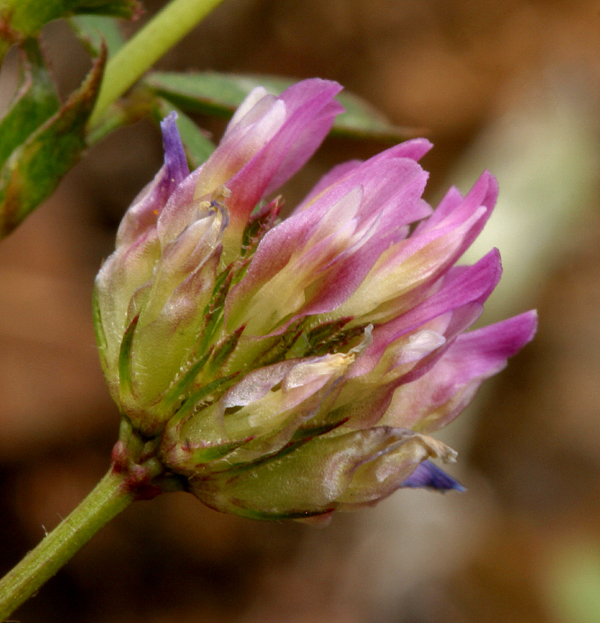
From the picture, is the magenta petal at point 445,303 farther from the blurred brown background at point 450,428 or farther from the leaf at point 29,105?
the blurred brown background at point 450,428

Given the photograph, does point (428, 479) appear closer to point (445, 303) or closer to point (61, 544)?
point (445, 303)

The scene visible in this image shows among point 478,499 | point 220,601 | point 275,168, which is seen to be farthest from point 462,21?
point 275,168

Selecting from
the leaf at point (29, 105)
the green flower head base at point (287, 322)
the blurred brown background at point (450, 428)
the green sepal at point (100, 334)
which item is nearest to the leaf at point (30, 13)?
the leaf at point (29, 105)

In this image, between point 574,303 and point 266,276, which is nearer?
point 266,276

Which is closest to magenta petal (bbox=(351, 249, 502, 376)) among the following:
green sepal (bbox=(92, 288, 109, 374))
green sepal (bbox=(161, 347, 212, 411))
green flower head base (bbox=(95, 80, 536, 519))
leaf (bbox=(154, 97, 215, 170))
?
green flower head base (bbox=(95, 80, 536, 519))

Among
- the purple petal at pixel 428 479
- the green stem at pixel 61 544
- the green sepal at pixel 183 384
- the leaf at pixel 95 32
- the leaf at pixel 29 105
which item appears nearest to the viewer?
the green stem at pixel 61 544

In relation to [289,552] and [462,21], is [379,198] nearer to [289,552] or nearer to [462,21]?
[289,552]
